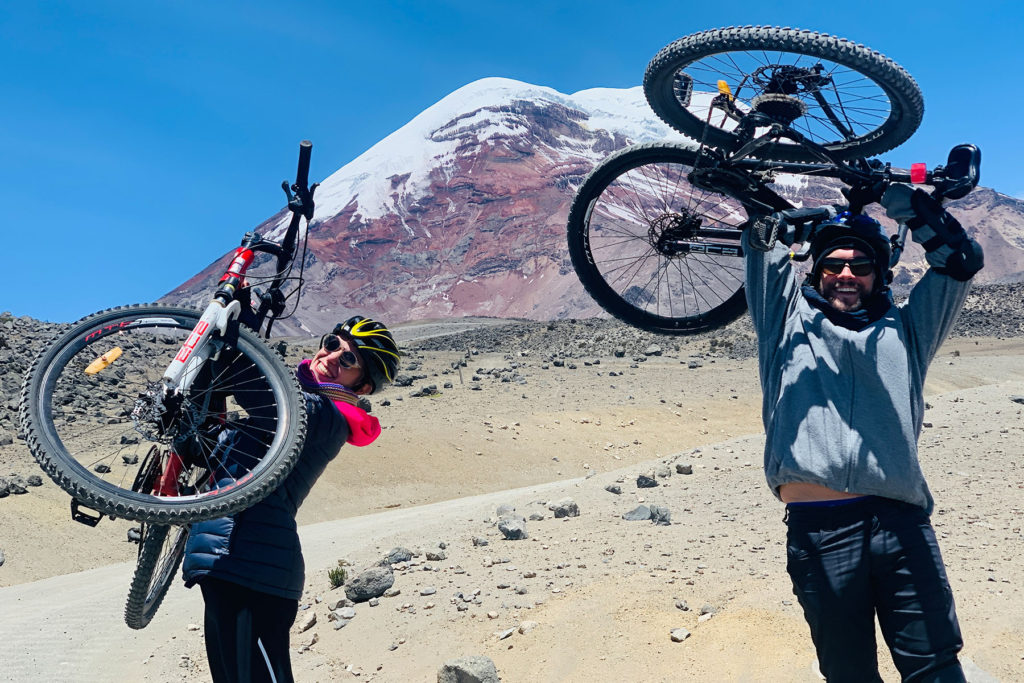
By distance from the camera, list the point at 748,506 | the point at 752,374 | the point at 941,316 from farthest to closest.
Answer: the point at 752,374
the point at 748,506
the point at 941,316

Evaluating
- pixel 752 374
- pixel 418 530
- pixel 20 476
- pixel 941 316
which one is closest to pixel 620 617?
pixel 941 316

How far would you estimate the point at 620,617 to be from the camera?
5801mm

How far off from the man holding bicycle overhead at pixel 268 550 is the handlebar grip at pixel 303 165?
922mm

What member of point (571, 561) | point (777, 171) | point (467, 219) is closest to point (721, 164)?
point (777, 171)

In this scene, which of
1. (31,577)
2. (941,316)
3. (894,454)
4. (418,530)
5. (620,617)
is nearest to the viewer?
(894,454)

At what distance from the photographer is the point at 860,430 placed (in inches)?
114

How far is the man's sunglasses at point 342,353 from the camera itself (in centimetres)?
379

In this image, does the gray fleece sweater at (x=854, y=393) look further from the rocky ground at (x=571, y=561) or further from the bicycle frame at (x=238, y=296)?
the rocky ground at (x=571, y=561)

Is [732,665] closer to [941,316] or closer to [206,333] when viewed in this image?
[941,316]

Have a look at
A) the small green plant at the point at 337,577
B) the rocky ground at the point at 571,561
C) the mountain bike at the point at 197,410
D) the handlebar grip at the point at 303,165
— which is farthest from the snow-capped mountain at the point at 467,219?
the mountain bike at the point at 197,410

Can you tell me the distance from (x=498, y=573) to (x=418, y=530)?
2.65 meters

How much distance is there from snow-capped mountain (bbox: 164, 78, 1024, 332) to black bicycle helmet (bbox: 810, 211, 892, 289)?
98.4 metres

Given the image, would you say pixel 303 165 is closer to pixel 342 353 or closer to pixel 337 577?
pixel 342 353

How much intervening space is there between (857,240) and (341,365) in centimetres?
231
